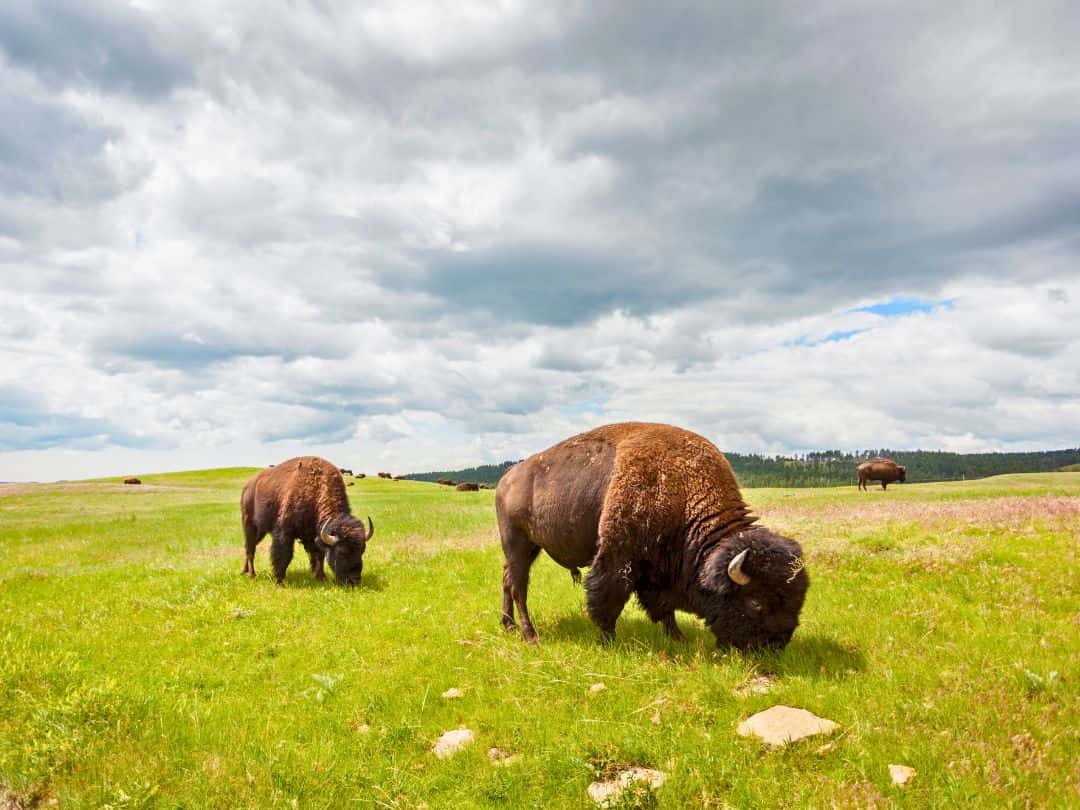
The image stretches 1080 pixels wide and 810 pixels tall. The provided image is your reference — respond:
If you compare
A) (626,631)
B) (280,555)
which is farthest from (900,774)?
(280,555)

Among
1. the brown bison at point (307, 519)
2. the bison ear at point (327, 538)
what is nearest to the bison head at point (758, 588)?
the brown bison at point (307, 519)

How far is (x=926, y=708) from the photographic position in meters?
6.18

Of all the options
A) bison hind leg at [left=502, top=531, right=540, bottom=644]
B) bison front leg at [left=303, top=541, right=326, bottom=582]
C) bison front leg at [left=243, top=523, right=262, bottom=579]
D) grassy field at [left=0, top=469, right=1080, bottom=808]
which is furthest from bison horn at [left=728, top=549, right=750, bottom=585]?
bison front leg at [left=243, top=523, right=262, bottom=579]

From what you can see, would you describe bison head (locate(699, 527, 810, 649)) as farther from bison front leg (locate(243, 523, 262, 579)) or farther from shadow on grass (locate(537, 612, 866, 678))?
bison front leg (locate(243, 523, 262, 579))

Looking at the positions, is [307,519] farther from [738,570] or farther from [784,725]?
[784,725]

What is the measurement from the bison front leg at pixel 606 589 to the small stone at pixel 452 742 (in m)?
2.92

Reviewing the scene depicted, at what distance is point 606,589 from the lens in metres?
9.17

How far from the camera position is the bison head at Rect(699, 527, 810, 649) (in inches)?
319

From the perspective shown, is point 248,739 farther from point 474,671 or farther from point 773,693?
point 773,693

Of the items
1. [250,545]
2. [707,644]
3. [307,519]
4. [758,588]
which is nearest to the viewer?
[758,588]

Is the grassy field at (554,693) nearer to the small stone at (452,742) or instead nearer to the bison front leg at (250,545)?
the small stone at (452,742)

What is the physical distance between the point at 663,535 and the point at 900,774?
4.26m

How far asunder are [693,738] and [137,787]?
18.3 ft

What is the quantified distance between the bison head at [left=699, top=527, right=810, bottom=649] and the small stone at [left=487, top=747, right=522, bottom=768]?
11.5 ft
